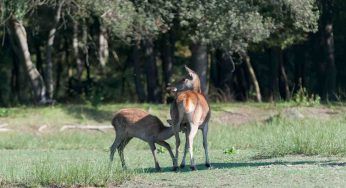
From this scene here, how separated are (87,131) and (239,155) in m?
11.3

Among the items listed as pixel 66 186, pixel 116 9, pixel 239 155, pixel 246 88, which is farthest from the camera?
pixel 246 88

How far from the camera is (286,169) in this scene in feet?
51.0

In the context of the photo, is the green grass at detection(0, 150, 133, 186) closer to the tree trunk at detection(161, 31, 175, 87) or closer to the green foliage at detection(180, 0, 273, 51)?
the green foliage at detection(180, 0, 273, 51)

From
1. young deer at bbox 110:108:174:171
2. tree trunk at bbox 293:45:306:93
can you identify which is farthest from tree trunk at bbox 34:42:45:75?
young deer at bbox 110:108:174:171

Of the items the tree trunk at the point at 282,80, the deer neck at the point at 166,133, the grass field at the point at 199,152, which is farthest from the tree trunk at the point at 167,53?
the deer neck at the point at 166,133

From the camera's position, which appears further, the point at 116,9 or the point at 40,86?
the point at 40,86

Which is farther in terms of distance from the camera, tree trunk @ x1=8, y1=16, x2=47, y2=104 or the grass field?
tree trunk @ x1=8, y1=16, x2=47, y2=104

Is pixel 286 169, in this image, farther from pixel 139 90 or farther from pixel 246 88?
pixel 246 88

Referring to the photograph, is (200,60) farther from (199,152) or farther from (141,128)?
(141,128)

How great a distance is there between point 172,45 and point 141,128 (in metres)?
23.4

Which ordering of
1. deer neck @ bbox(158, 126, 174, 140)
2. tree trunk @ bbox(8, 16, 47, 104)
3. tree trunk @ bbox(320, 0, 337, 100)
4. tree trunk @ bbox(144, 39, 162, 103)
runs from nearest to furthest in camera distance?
deer neck @ bbox(158, 126, 174, 140)
tree trunk @ bbox(8, 16, 47, 104)
tree trunk @ bbox(320, 0, 337, 100)
tree trunk @ bbox(144, 39, 162, 103)

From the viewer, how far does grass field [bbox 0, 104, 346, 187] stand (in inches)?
587

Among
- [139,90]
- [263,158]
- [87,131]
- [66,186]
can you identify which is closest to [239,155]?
[263,158]

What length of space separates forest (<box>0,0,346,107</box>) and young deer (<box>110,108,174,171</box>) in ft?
36.1
